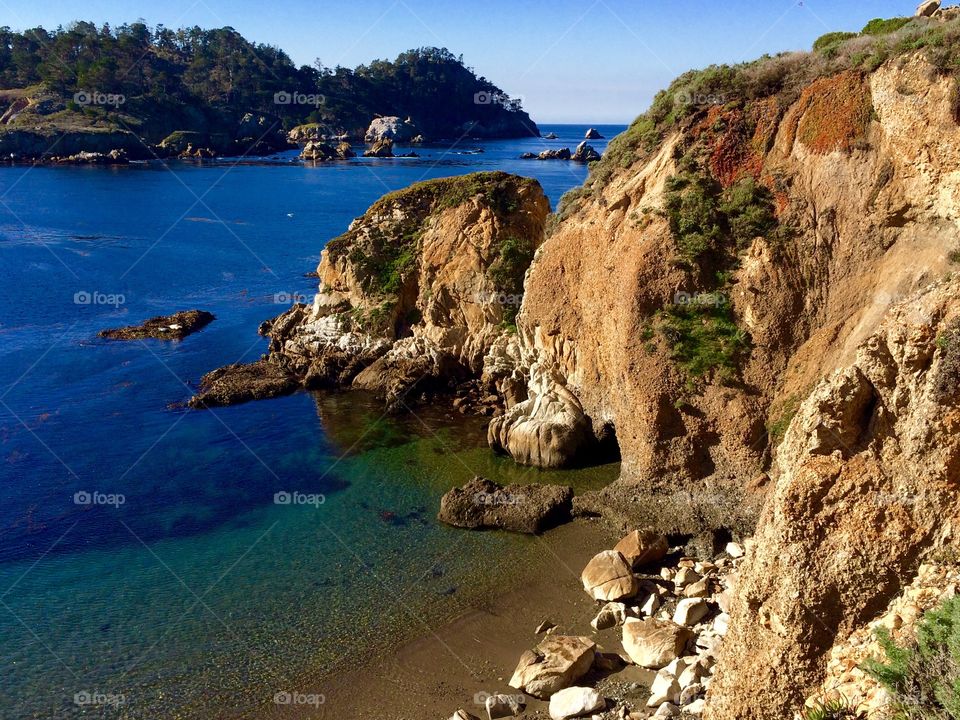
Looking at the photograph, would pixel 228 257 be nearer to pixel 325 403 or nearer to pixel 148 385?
pixel 148 385

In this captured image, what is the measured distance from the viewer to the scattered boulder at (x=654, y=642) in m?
17.8

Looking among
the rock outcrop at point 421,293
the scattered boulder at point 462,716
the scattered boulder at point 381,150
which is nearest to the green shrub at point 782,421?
the scattered boulder at point 462,716

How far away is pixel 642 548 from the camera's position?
21.9 meters

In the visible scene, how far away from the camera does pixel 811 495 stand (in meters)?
13.9

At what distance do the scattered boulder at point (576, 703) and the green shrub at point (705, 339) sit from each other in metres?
11.1

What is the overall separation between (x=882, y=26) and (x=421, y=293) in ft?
74.2

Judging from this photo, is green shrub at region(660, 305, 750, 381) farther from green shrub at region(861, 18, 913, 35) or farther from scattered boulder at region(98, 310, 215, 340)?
scattered boulder at region(98, 310, 215, 340)

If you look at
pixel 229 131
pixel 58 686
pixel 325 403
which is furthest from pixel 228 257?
pixel 229 131

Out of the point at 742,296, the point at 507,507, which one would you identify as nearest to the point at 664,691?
the point at 507,507

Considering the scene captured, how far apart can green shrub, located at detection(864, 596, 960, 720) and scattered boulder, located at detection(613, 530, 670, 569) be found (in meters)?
9.37

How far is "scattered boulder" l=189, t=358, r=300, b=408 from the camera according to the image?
119 ft

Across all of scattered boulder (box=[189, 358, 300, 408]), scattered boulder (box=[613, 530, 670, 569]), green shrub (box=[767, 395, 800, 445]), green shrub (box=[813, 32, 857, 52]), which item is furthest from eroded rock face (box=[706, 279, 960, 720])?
scattered boulder (box=[189, 358, 300, 408])

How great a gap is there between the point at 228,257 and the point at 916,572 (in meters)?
61.4

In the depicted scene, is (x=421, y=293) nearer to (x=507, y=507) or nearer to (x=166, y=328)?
(x=507, y=507)
